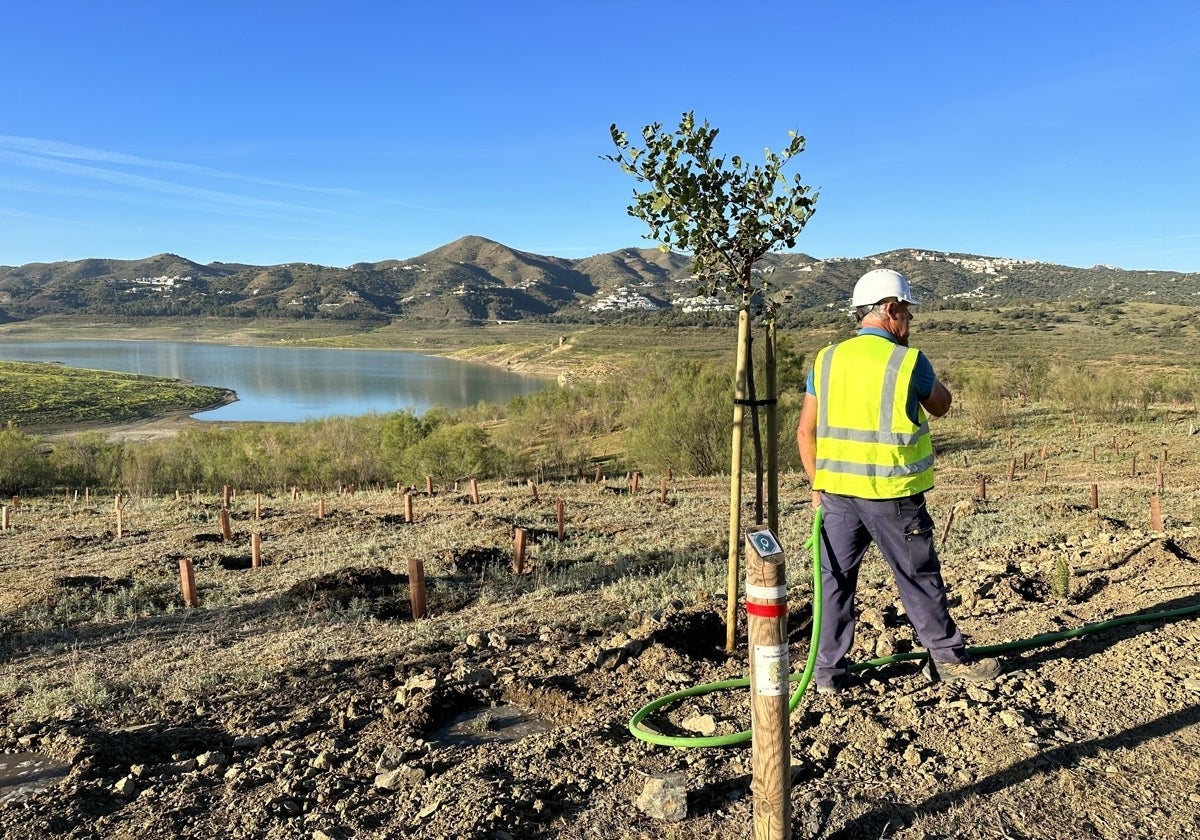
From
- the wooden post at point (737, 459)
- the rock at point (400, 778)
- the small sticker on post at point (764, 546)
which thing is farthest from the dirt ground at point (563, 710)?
the small sticker on post at point (764, 546)

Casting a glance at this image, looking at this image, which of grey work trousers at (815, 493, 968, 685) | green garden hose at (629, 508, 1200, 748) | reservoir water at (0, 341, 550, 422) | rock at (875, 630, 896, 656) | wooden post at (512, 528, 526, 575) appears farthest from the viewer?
reservoir water at (0, 341, 550, 422)

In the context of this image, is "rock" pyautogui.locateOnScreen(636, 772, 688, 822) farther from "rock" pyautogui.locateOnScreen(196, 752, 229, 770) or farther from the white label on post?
"rock" pyautogui.locateOnScreen(196, 752, 229, 770)

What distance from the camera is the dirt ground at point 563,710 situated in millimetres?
3123

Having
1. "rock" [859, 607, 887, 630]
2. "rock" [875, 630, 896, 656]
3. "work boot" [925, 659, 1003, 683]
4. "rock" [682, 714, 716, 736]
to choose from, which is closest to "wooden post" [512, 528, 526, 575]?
"rock" [859, 607, 887, 630]

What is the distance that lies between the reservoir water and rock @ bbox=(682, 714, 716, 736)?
5179cm

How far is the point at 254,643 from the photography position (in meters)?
6.47

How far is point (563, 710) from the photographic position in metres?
4.28

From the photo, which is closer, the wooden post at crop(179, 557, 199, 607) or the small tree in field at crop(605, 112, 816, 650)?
the small tree in field at crop(605, 112, 816, 650)

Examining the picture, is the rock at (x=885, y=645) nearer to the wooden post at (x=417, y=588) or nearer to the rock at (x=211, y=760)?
the rock at (x=211, y=760)

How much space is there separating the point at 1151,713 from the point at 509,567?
7240 mm

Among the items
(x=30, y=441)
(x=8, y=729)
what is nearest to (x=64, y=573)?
(x=8, y=729)

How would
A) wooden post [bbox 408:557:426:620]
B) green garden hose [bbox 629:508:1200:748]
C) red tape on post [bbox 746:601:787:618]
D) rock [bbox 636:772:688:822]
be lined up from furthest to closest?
wooden post [bbox 408:557:426:620], green garden hose [bbox 629:508:1200:748], rock [bbox 636:772:688:822], red tape on post [bbox 746:601:787:618]

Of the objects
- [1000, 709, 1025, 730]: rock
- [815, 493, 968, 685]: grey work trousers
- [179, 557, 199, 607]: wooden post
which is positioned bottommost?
[179, 557, 199, 607]: wooden post

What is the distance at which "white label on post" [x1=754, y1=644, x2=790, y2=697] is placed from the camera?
2.51 m
